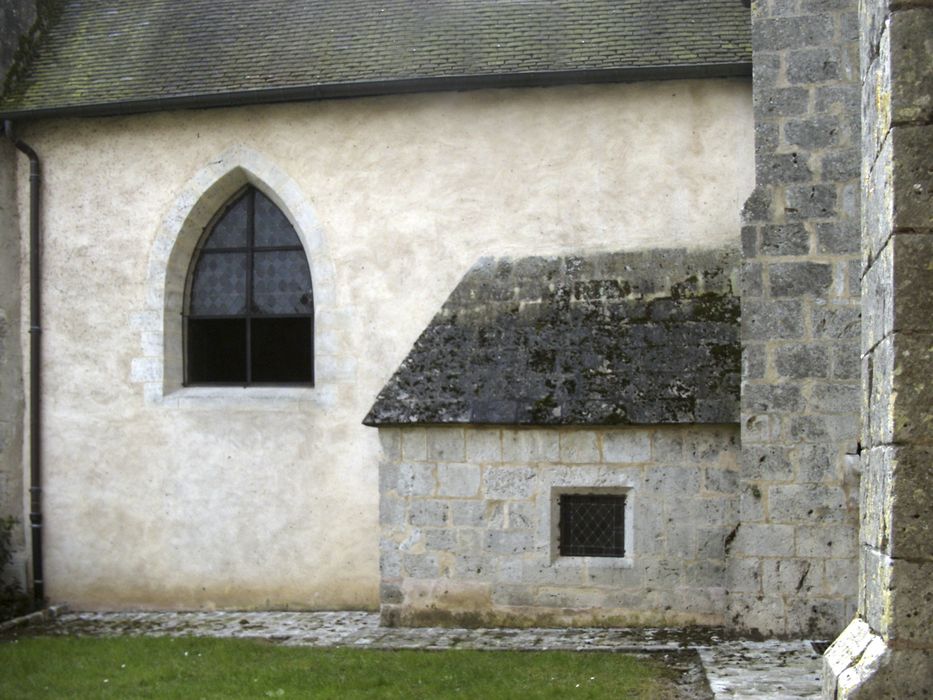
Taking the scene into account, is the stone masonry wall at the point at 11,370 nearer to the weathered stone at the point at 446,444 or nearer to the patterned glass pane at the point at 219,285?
the patterned glass pane at the point at 219,285

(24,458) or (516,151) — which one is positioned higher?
(516,151)

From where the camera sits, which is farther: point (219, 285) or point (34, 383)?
point (219, 285)

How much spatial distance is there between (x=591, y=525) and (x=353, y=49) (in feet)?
15.1

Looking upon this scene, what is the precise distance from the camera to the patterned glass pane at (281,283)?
9.76 metres

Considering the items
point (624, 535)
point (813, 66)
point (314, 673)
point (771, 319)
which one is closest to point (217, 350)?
point (314, 673)

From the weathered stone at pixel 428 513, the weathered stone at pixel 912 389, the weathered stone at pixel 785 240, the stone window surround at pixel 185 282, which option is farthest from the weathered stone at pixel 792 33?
the weathered stone at pixel 912 389

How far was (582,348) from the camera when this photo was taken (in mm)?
8047

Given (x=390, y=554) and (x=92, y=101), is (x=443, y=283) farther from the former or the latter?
(x=92, y=101)

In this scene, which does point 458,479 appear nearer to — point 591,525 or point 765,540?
point 591,525

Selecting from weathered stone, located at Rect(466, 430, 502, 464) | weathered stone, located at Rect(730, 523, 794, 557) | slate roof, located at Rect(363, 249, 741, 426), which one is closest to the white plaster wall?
slate roof, located at Rect(363, 249, 741, 426)

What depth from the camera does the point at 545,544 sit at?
26.0 feet

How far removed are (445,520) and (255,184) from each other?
A: 3637 mm

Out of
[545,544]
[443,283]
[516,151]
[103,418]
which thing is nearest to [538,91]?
[516,151]

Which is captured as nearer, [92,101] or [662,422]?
[662,422]
